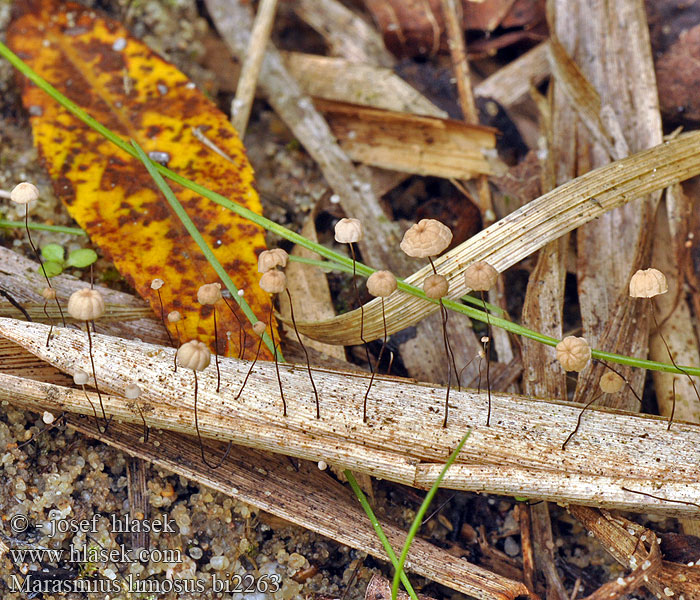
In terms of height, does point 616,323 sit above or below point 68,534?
above

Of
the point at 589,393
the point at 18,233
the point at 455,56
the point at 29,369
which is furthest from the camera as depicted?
the point at 455,56

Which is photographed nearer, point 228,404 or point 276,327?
point 228,404

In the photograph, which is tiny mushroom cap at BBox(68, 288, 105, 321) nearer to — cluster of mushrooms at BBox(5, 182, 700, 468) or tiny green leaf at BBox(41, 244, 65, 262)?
cluster of mushrooms at BBox(5, 182, 700, 468)

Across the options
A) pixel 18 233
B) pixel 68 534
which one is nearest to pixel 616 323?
pixel 68 534

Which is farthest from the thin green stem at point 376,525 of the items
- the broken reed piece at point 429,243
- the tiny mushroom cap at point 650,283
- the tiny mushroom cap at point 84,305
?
the tiny mushroom cap at point 650,283

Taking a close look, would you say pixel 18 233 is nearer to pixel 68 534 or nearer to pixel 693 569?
pixel 68 534

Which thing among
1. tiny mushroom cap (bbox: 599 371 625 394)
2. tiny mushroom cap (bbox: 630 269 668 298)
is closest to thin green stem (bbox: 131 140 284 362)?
tiny mushroom cap (bbox: 599 371 625 394)

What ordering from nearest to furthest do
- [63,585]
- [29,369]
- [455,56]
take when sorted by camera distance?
[63,585], [29,369], [455,56]
